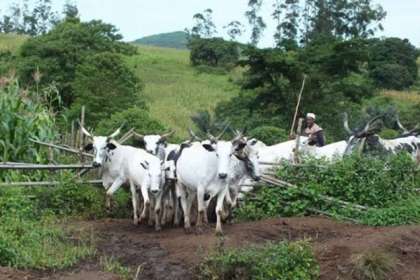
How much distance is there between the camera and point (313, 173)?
12.2m

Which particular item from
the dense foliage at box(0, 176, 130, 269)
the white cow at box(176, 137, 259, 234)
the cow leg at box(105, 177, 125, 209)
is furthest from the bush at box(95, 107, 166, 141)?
the white cow at box(176, 137, 259, 234)

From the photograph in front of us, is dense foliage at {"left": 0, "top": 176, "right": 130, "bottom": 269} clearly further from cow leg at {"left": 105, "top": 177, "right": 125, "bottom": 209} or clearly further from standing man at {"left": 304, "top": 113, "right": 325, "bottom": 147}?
standing man at {"left": 304, "top": 113, "right": 325, "bottom": 147}

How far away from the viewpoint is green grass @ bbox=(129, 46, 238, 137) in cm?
2952

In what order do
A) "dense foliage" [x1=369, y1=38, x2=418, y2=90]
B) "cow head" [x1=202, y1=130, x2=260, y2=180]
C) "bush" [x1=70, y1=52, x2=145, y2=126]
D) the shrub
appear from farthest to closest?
"dense foliage" [x1=369, y1=38, x2=418, y2=90] < "bush" [x1=70, y1=52, x2=145, y2=126] < "cow head" [x1=202, y1=130, x2=260, y2=180] < the shrub

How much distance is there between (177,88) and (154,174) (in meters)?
26.1

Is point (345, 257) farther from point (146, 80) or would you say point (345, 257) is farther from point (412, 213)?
point (146, 80)

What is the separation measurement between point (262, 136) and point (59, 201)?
664 cm

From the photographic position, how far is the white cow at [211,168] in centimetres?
1034

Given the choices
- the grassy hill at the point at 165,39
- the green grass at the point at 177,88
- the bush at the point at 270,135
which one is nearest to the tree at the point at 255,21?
the green grass at the point at 177,88

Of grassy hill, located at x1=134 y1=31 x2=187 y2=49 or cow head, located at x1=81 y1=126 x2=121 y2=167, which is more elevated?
grassy hill, located at x1=134 y1=31 x2=187 y2=49

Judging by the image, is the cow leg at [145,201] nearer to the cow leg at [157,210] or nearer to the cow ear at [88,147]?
the cow leg at [157,210]

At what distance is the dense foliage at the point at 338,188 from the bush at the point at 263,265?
336 centimetres

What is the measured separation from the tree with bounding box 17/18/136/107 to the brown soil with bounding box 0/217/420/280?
13.9 meters

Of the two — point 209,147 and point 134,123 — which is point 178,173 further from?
point 134,123
